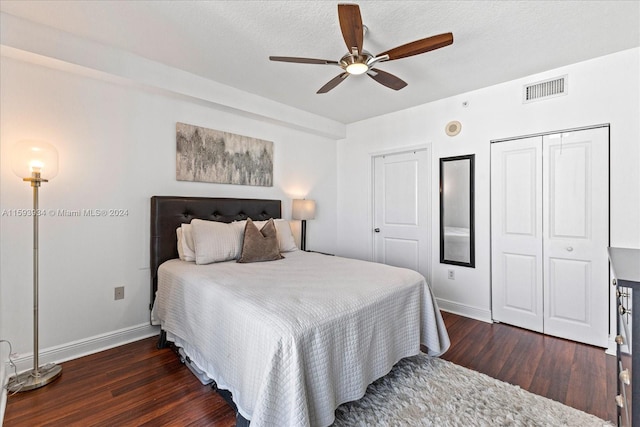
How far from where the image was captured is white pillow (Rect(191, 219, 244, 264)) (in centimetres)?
253

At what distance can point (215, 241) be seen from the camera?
261 cm

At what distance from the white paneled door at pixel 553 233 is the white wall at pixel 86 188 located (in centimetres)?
325

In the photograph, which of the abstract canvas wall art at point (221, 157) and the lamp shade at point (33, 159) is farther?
the abstract canvas wall art at point (221, 157)

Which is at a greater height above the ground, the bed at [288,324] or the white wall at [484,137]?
the white wall at [484,137]

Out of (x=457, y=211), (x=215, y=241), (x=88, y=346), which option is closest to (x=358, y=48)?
(x=215, y=241)

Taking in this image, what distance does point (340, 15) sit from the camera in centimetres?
161

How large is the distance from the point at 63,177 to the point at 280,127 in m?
2.37

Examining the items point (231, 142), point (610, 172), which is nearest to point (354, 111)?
point (231, 142)

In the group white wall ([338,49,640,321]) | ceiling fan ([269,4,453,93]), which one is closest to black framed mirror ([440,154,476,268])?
white wall ([338,49,640,321])

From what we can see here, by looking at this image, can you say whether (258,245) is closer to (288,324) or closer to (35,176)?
(288,324)

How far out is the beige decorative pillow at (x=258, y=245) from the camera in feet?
8.87

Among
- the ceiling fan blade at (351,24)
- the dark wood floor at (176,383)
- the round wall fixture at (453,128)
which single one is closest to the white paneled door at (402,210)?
the round wall fixture at (453,128)

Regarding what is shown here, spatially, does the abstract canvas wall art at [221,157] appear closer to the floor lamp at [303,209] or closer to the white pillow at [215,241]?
the floor lamp at [303,209]

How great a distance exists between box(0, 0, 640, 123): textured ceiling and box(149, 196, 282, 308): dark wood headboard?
1273 millimetres
